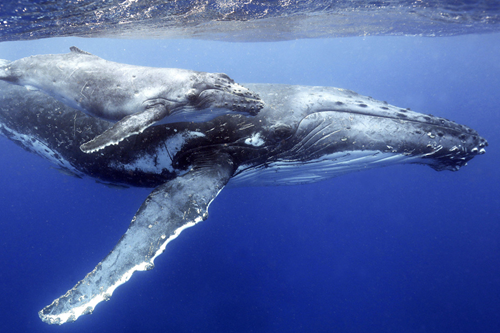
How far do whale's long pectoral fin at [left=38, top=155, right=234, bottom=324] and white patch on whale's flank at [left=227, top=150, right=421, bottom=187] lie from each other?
1.36 meters

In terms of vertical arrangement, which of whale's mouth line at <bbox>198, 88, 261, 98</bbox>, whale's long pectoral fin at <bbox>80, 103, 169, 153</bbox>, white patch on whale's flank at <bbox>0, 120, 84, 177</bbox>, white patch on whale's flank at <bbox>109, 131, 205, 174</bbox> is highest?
whale's mouth line at <bbox>198, 88, 261, 98</bbox>

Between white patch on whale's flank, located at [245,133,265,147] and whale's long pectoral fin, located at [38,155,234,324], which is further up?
white patch on whale's flank, located at [245,133,265,147]

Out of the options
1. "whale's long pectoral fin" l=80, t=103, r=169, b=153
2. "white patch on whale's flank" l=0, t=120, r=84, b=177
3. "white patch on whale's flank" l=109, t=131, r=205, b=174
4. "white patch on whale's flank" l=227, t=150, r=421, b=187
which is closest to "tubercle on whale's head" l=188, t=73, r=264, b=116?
"whale's long pectoral fin" l=80, t=103, r=169, b=153

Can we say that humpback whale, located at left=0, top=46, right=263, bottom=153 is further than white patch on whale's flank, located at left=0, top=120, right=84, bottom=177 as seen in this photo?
No

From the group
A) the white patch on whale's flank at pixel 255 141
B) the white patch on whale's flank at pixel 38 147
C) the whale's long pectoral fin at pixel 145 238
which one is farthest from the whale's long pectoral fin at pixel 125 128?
the white patch on whale's flank at pixel 38 147

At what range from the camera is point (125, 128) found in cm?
324

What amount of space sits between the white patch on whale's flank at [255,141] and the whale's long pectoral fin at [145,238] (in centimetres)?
96

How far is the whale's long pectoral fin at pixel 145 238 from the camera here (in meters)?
3.04

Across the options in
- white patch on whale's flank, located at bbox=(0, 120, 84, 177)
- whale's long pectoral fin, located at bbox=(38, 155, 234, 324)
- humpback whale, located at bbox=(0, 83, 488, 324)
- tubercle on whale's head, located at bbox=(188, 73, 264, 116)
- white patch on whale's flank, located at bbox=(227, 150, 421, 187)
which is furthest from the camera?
white patch on whale's flank, located at bbox=(0, 120, 84, 177)

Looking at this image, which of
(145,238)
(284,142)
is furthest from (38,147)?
(284,142)

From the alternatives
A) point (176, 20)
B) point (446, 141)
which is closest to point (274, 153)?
point (446, 141)

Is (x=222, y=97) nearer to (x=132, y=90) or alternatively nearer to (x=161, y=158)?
(x=132, y=90)

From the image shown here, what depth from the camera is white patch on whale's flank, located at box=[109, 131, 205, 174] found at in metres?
4.84

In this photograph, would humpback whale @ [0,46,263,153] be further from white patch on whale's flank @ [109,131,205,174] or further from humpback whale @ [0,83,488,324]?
humpback whale @ [0,83,488,324]
